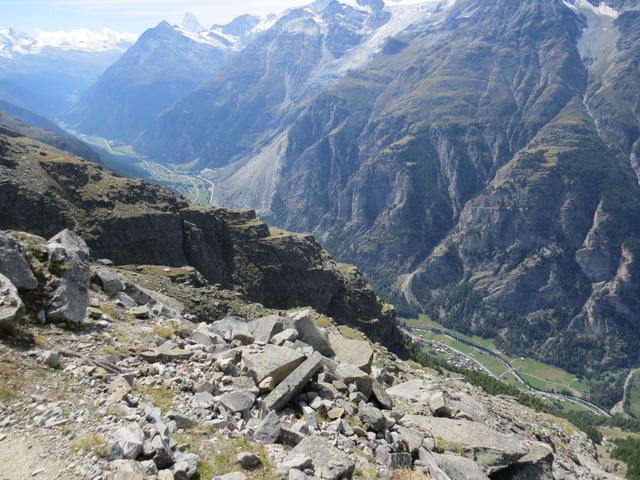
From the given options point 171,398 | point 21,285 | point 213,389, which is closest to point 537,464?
point 213,389

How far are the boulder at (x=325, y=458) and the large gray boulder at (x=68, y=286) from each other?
1356cm

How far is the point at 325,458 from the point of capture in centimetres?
1722

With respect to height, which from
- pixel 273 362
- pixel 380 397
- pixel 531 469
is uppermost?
pixel 273 362

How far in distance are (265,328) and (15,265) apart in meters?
13.9

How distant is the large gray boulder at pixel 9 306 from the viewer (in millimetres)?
19641

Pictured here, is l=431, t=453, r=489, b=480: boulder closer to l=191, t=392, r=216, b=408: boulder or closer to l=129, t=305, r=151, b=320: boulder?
l=191, t=392, r=216, b=408: boulder

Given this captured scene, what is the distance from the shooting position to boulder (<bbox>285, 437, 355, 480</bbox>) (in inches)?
652

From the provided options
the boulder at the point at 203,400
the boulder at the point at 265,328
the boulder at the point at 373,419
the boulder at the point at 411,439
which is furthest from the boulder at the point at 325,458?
the boulder at the point at 265,328

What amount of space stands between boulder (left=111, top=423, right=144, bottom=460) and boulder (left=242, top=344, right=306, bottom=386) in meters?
7.44

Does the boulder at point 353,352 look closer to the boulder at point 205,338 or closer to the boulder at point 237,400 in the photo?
the boulder at point 205,338

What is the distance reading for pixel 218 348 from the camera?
2606 centimetres

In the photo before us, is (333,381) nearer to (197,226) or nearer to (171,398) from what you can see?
(171,398)

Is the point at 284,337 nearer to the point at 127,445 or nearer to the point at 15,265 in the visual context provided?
the point at 127,445

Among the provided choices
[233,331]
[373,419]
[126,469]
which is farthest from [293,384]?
[126,469]
